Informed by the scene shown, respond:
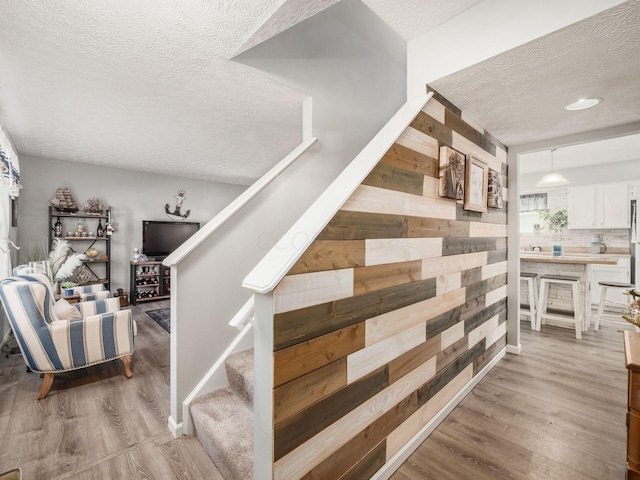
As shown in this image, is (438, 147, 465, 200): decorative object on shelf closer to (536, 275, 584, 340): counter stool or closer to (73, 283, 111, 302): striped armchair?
(536, 275, 584, 340): counter stool

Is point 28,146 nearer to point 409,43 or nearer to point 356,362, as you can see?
point 409,43

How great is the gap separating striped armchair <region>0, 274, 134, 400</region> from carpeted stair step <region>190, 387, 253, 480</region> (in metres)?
1.25

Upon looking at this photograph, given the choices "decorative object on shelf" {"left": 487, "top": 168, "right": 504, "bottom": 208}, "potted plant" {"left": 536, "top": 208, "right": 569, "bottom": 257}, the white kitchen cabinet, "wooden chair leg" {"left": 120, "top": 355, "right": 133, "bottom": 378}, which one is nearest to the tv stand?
"wooden chair leg" {"left": 120, "top": 355, "right": 133, "bottom": 378}

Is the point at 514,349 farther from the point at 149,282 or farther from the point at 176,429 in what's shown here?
the point at 149,282

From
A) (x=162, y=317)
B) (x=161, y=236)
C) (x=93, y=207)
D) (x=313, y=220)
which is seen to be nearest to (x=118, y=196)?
(x=93, y=207)

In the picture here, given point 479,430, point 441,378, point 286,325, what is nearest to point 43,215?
point 286,325

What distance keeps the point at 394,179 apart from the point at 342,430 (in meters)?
1.26

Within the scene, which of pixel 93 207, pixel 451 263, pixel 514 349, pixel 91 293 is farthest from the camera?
pixel 93 207

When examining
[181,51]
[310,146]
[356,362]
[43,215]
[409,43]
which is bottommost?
[356,362]

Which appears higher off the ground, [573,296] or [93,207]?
[93,207]

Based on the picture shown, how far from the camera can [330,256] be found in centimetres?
128

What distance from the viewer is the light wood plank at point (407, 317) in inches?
59.1

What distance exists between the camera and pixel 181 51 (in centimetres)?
201

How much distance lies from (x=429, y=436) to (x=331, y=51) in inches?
129
